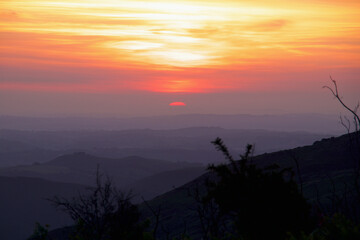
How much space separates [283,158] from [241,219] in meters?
48.8

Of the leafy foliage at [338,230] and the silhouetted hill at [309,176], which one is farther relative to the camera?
the silhouetted hill at [309,176]

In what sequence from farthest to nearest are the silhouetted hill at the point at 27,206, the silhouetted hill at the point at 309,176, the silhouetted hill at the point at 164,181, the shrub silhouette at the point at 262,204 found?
the silhouetted hill at the point at 164,181 → the silhouetted hill at the point at 27,206 → the silhouetted hill at the point at 309,176 → the shrub silhouette at the point at 262,204

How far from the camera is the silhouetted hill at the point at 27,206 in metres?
127

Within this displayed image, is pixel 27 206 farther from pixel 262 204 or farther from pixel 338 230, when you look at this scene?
pixel 338 230

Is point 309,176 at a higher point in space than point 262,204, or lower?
lower

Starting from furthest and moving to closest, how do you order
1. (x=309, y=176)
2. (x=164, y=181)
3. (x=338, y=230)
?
(x=164, y=181) → (x=309, y=176) → (x=338, y=230)

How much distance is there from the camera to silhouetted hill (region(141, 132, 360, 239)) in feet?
142

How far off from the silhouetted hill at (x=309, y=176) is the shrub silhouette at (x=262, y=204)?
23.1 meters

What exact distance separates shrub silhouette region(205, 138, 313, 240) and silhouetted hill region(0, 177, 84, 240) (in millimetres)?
112821

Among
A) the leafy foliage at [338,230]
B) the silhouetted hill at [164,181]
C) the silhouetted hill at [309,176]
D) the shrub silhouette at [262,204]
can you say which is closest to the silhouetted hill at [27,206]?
the silhouetted hill at [164,181]

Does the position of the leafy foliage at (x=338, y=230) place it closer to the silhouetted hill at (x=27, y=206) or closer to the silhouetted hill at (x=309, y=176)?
the silhouetted hill at (x=309, y=176)

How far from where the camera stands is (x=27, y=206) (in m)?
141

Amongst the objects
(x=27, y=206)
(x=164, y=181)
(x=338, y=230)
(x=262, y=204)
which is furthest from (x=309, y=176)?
(x=164, y=181)

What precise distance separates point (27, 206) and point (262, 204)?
13477 cm
